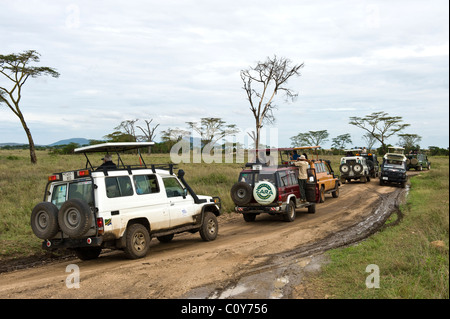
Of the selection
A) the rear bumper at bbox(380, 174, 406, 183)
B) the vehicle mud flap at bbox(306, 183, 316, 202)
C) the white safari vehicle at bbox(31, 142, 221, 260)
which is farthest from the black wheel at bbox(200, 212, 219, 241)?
the rear bumper at bbox(380, 174, 406, 183)

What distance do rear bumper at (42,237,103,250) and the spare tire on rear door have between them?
25 cm

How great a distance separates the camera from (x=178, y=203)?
10.1m

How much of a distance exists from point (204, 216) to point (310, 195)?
5394 millimetres

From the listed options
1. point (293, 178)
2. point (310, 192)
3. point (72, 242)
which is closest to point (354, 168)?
point (310, 192)

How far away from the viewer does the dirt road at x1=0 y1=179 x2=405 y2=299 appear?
21.5ft

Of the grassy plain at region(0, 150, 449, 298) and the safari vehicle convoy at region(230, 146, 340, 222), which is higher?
the safari vehicle convoy at region(230, 146, 340, 222)

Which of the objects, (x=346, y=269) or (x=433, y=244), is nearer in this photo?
(x=346, y=269)

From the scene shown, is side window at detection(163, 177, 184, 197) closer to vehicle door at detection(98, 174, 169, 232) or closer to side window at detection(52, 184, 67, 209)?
vehicle door at detection(98, 174, 169, 232)

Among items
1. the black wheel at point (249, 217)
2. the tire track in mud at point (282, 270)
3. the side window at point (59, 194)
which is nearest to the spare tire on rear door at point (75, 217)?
the side window at point (59, 194)

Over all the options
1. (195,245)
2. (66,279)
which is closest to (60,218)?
(66,279)

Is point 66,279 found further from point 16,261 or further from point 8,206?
point 8,206

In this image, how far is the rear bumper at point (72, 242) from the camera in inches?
317

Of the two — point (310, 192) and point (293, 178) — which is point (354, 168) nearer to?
point (310, 192)
